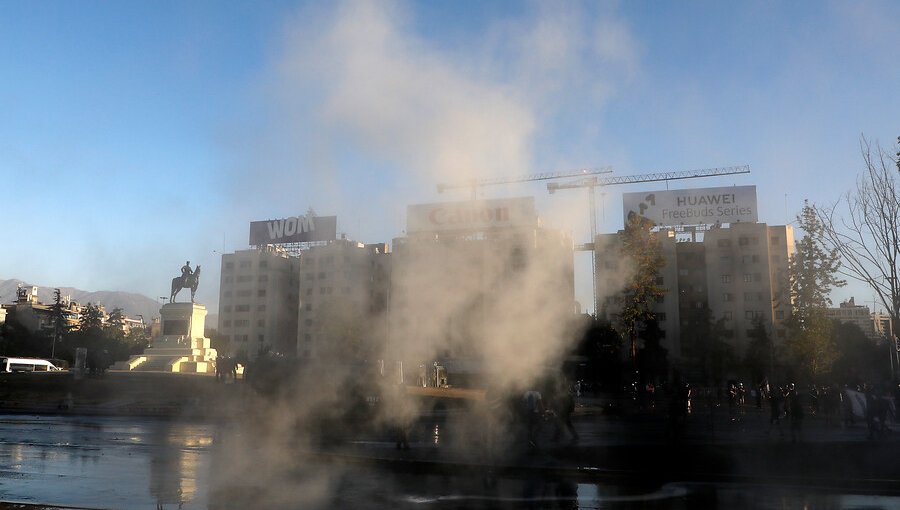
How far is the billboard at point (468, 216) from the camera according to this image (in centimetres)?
1286

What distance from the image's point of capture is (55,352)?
8369 cm

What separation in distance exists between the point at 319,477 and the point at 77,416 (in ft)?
60.5

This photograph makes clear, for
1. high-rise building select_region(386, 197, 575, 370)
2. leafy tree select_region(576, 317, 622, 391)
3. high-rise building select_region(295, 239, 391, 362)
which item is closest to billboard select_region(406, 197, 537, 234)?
high-rise building select_region(386, 197, 575, 370)

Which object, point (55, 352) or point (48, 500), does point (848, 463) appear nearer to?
point (48, 500)

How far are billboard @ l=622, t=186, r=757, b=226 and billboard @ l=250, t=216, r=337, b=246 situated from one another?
3756 centimetres

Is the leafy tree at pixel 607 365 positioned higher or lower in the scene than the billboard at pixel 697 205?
lower

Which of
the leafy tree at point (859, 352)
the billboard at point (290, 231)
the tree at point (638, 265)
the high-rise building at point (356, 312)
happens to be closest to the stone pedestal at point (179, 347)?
A: the high-rise building at point (356, 312)

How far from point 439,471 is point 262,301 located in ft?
272

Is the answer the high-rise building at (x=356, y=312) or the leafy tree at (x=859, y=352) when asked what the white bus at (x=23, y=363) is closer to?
the high-rise building at (x=356, y=312)

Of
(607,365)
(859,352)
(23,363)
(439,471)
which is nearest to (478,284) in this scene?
(439,471)

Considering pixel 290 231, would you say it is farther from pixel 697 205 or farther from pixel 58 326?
pixel 697 205

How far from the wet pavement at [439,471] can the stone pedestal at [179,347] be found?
84.6 ft

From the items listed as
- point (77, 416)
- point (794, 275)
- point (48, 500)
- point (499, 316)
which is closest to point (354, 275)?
point (77, 416)

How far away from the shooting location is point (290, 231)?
8619 centimetres
